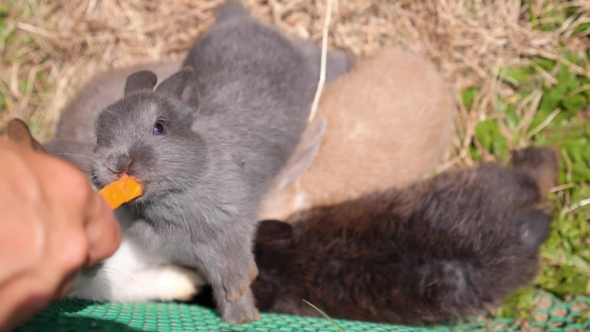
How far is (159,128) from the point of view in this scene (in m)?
2.42

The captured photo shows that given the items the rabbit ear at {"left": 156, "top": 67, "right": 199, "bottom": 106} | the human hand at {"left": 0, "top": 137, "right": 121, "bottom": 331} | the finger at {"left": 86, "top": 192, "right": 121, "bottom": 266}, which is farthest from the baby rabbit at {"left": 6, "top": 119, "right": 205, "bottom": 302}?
the human hand at {"left": 0, "top": 137, "right": 121, "bottom": 331}

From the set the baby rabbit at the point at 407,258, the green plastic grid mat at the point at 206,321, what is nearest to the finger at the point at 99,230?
the green plastic grid mat at the point at 206,321

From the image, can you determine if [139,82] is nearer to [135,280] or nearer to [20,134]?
[20,134]

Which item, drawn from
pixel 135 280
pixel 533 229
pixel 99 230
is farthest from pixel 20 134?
pixel 533 229

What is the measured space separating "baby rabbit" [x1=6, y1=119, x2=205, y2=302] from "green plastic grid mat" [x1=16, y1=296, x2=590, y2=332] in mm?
69

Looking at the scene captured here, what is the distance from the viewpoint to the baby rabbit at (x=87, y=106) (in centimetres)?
347

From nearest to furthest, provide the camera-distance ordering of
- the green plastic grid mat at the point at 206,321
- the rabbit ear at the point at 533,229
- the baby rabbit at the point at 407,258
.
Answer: the green plastic grid mat at the point at 206,321
the baby rabbit at the point at 407,258
the rabbit ear at the point at 533,229

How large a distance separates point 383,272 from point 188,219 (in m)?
1.30

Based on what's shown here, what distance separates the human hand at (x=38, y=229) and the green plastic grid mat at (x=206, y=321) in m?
1.01

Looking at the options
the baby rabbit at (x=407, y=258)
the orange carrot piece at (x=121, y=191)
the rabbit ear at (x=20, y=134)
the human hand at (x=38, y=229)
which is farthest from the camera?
the baby rabbit at (x=407, y=258)

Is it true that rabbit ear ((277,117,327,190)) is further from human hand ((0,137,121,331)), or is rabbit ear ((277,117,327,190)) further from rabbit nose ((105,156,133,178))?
human hand ((0,137,121,331))

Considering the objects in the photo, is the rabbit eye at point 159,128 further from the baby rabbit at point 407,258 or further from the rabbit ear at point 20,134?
the baby rabbit at point 407,258

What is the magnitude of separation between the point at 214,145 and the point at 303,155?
4.29 feet

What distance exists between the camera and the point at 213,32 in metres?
3.84
